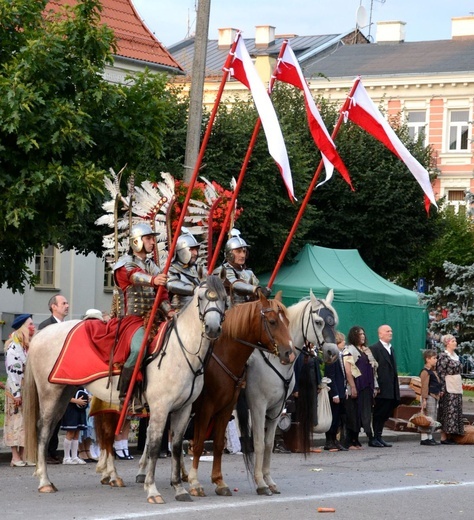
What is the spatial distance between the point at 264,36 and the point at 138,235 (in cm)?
5153

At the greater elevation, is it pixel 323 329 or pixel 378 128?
pixel 378 128

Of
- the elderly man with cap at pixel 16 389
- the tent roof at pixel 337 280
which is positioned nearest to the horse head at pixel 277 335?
the elderly man with cap at pixel 16 389

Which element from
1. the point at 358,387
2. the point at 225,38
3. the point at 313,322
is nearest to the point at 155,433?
the point at 313,322

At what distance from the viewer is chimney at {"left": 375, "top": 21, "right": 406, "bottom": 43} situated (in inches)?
2443

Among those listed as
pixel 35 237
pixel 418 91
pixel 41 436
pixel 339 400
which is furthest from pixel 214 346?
pixel 418 91

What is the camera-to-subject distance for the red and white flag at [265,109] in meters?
13.0

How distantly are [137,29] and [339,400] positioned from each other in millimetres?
20847

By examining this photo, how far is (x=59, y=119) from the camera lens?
18.2 metres

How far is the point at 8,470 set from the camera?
14656mm

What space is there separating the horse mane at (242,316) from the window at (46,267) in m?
24.1

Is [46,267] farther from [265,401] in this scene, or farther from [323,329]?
[265,401]

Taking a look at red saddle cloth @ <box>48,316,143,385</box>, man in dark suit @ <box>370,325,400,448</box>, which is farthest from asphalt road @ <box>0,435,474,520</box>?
man in dark suit @ <box>370,325,400,448</box>

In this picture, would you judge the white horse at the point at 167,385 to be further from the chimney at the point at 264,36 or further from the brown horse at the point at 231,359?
the chimney at the point at 264,36

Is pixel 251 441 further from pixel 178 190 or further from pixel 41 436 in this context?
pixel 178 190
